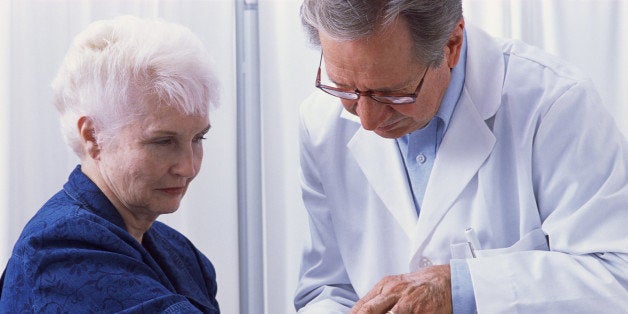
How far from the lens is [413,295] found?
135cm

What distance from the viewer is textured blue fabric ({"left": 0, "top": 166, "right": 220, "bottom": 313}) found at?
1.31m

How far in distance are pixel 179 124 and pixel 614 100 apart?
1537 mm

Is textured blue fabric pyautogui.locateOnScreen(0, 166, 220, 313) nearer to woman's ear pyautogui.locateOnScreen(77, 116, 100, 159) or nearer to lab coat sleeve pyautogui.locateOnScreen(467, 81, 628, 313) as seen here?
woman's ear pyautogui.locateOnScreen(77, 116, 100, 159)

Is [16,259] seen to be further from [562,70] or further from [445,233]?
[562,70]

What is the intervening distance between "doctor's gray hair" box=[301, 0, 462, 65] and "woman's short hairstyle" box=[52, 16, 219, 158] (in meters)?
0.26

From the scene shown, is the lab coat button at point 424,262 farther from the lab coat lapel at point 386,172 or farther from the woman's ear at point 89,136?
the woman's ear at point 89,136

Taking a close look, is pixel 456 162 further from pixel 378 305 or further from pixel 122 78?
pixel 122 78

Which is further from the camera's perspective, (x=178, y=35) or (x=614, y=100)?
(x=614, y=100)

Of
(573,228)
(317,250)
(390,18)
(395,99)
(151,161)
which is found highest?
(390,18)

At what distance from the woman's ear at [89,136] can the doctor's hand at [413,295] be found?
547mm

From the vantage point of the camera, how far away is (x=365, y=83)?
1.39m

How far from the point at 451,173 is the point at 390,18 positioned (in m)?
0.35

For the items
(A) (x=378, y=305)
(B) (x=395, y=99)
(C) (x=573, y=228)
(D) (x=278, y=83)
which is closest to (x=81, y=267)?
(A) (x=378, y=305)

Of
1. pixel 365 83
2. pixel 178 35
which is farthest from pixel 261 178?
pixel 365 83
